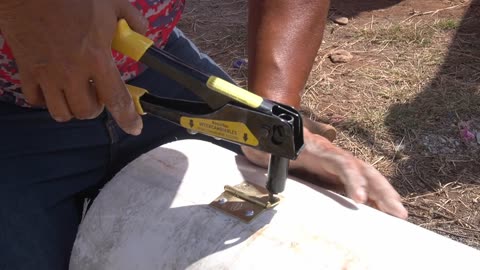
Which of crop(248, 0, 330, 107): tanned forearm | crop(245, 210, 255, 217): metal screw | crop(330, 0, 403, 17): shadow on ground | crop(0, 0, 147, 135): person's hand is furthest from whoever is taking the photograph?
crop(330, 0, 403, 17): shadow on ground

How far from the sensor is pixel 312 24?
1493 millimetres

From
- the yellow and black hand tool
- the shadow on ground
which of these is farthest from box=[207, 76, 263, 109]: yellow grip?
the shadow on ground

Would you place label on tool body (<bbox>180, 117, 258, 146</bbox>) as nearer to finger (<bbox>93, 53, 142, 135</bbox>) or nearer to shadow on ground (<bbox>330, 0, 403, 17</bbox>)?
finger (<bbox>93, 53, 142, 135</bbox>)

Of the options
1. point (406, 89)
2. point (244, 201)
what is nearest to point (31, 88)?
point (244, 201)

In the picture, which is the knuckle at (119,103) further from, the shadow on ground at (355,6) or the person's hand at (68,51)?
the shadow on ground at (355,6)

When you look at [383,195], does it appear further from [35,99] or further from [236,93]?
[35,99]

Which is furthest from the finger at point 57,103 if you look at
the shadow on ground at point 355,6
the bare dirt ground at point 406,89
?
the shadow on ground at point 355,6

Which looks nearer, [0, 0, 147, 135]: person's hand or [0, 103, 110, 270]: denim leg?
[0, 0, 147, 135]: person's hand

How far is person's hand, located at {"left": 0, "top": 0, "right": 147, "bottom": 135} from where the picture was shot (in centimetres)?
97

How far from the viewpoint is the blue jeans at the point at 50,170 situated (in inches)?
47.6

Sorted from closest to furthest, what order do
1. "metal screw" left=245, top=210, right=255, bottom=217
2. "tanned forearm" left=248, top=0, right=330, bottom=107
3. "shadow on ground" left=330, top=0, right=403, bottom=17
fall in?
1. "metal screw" left=245, top=210, right=255, bottom=217
2. "tanned forearm" left=248, top=0, right=330, bottom=107
3. "shadow on ground" left=330, top=0, right=403, bottom=17

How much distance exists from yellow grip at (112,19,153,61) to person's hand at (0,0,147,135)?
0.7 inches

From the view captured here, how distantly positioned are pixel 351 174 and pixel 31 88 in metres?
0.61

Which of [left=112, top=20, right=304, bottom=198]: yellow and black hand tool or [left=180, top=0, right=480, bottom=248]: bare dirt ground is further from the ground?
[left=112, top=20, right=304, bottom=198]: yellow and black hand tool
